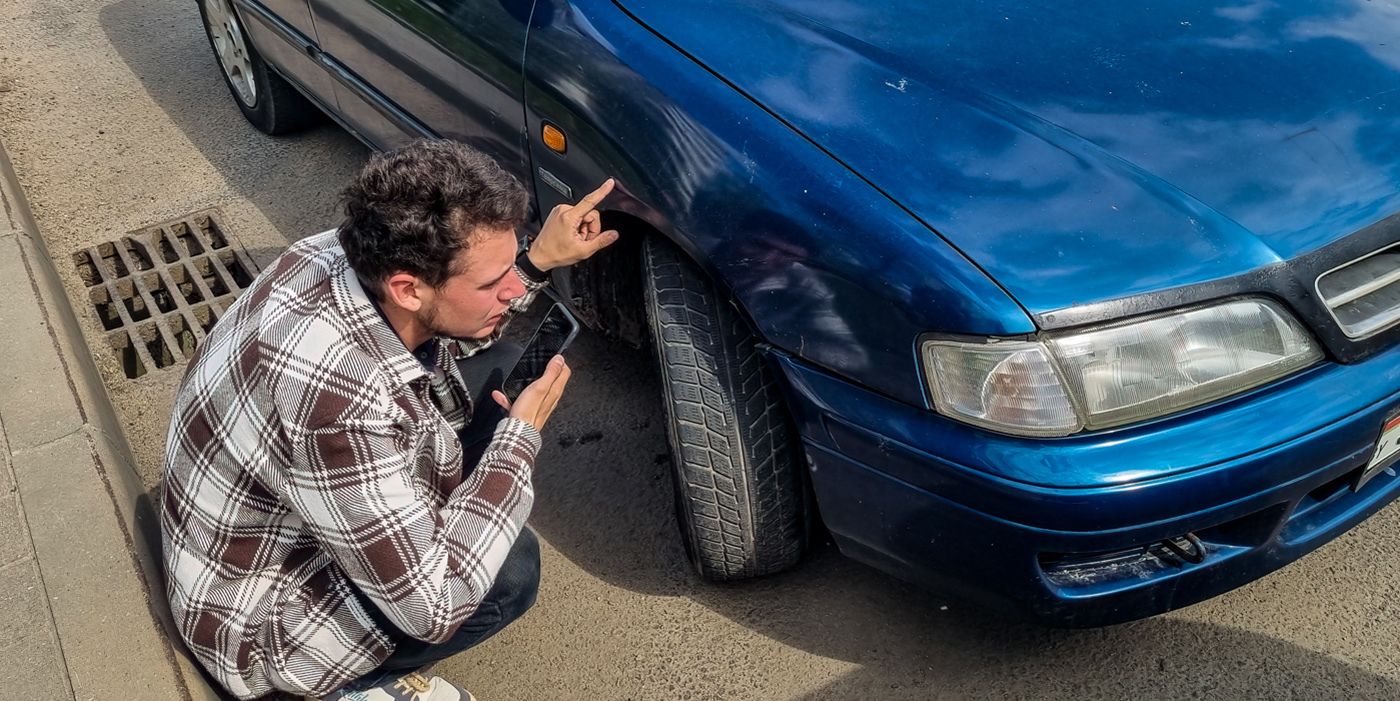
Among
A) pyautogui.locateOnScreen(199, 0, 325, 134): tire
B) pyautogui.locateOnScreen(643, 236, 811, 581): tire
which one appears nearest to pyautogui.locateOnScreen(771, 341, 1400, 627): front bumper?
pyautogui.locateOnScreen(643, 236, 811, 581): tire

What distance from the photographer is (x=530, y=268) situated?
A: 2.18 meters

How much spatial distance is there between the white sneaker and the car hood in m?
1.25

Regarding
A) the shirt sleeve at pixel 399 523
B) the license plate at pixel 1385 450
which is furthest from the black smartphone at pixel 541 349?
the license plate at pixel 1385 450

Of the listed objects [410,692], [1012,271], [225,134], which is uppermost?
[1012,271]

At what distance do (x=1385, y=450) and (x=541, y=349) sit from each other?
5.06 ft

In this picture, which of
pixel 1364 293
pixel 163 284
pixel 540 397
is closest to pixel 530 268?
pixel 540 397

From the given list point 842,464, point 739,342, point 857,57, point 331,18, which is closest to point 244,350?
point 739,342

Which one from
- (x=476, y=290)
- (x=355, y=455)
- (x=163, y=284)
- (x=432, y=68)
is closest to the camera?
(x=355, y=455)

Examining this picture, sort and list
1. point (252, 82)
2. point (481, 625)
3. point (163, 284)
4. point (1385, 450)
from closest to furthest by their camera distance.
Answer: point (1385, 450) < point (481, 625) < point (163, 284) < point (252, 82)

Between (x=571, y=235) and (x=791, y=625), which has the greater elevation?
(x=571, y=235)

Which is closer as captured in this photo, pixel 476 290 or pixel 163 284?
pixel 476 290

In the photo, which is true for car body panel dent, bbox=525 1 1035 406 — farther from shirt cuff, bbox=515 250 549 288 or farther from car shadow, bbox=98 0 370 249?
car shadow, bbox=98 0 370 249

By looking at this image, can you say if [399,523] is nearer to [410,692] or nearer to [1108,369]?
[410,692]

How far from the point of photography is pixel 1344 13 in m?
2.11
